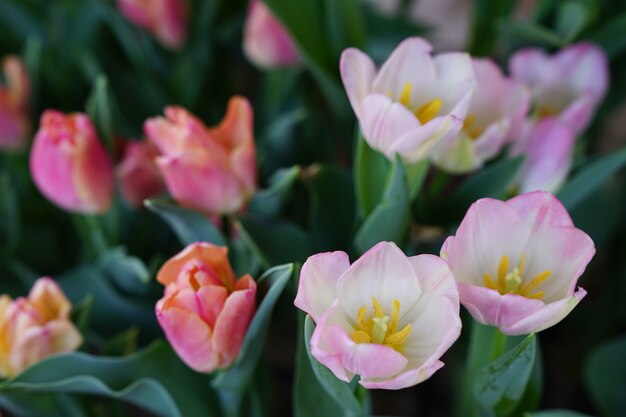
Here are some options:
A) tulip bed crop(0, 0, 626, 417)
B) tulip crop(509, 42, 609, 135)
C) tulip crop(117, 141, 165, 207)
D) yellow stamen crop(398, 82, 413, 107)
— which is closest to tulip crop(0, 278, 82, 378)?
tulip bed crop(0, 0, 626, 417)

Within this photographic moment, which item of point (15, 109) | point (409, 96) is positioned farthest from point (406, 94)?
point (15, 109)

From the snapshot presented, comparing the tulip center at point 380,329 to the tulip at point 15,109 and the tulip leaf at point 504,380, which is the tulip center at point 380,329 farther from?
the tulip at point 15,109

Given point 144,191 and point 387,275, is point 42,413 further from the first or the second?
point 387,275

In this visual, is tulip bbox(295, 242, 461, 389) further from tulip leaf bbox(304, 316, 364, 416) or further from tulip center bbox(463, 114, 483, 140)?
tulip center bbox(463, 114, 483, 140)

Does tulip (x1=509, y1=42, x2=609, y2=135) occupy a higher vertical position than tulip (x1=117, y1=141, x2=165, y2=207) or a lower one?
higher

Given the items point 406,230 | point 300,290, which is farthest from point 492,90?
point 300,290

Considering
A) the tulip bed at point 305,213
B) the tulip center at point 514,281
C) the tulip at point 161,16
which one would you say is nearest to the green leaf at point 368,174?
the tulip bed at point 305,213
